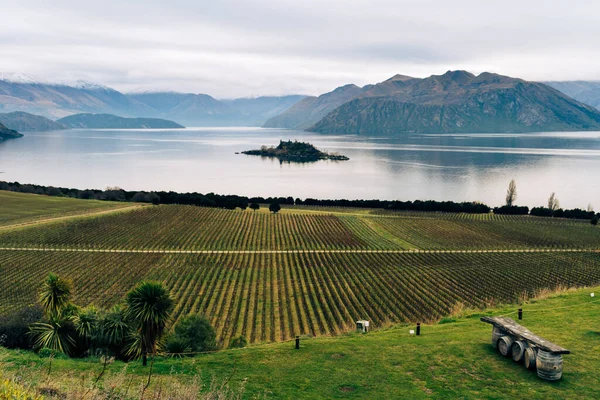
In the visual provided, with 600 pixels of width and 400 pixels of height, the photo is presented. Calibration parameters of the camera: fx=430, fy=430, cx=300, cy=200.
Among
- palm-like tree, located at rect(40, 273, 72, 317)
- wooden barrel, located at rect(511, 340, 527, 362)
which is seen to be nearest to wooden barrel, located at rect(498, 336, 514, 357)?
wooden barrel, located at rect(511, 340, 527, 362)

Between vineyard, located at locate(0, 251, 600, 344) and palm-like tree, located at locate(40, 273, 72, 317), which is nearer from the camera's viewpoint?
palm-like tree, located at locate(40, 273, 72, 317)

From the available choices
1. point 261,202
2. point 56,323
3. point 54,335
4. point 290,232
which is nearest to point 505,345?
point 54,335

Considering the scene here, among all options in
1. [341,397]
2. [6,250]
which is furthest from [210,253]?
[341,397]

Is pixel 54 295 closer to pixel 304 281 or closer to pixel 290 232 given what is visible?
pixel 304 281

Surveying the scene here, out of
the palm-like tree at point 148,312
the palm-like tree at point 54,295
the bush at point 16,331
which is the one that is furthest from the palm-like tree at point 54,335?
the palm-like tree at point 148,312

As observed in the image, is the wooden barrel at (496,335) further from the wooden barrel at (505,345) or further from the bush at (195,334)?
the bush at (195,334)

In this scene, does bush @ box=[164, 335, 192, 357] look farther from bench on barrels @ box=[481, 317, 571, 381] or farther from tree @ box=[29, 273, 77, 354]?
bench on barrels @ box=[481, 317, 571, 381]

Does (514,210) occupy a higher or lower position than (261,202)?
higher
